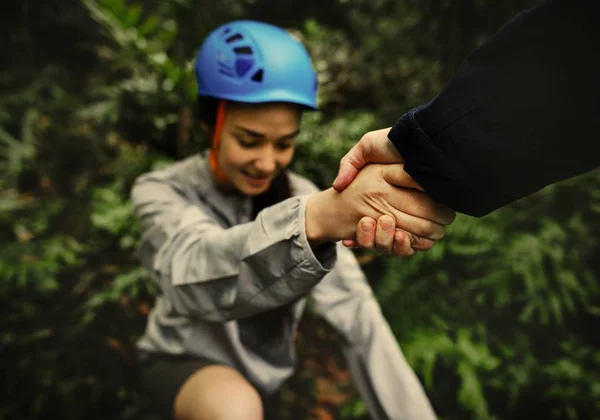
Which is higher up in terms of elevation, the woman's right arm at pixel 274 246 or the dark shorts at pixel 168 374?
the woman's right arm at pixel 274 246

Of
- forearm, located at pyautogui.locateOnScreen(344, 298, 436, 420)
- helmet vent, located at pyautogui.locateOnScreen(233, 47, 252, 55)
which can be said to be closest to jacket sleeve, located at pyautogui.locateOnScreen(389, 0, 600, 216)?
helmet vent, located at pyautogui.locateOnScreen(233, 47, 252, 55)

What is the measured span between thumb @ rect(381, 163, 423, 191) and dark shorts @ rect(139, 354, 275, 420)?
3.55ft

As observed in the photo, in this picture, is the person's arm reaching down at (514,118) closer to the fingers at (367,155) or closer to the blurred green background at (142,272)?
the fingers at (367,155)

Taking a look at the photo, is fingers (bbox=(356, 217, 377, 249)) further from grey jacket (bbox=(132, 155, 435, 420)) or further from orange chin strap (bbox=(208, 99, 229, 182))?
orange chin strap (bbox=(208, 99, 229, 182))

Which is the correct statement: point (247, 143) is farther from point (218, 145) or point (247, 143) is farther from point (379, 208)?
point (379, 208)

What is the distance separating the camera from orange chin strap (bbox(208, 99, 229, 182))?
146cm

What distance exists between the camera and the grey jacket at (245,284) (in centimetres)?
94

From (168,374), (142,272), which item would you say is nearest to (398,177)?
(168,374)

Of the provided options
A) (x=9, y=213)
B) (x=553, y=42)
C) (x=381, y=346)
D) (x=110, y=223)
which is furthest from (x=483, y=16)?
(x=9, y=213)

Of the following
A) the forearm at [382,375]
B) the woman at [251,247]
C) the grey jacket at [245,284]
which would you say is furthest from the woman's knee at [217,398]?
the forearm at [382,375]

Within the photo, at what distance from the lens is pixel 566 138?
614mm

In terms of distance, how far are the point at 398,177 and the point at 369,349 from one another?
3.35 feet

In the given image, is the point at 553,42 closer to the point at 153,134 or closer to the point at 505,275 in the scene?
the point at 505,275

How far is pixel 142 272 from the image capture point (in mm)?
2289
